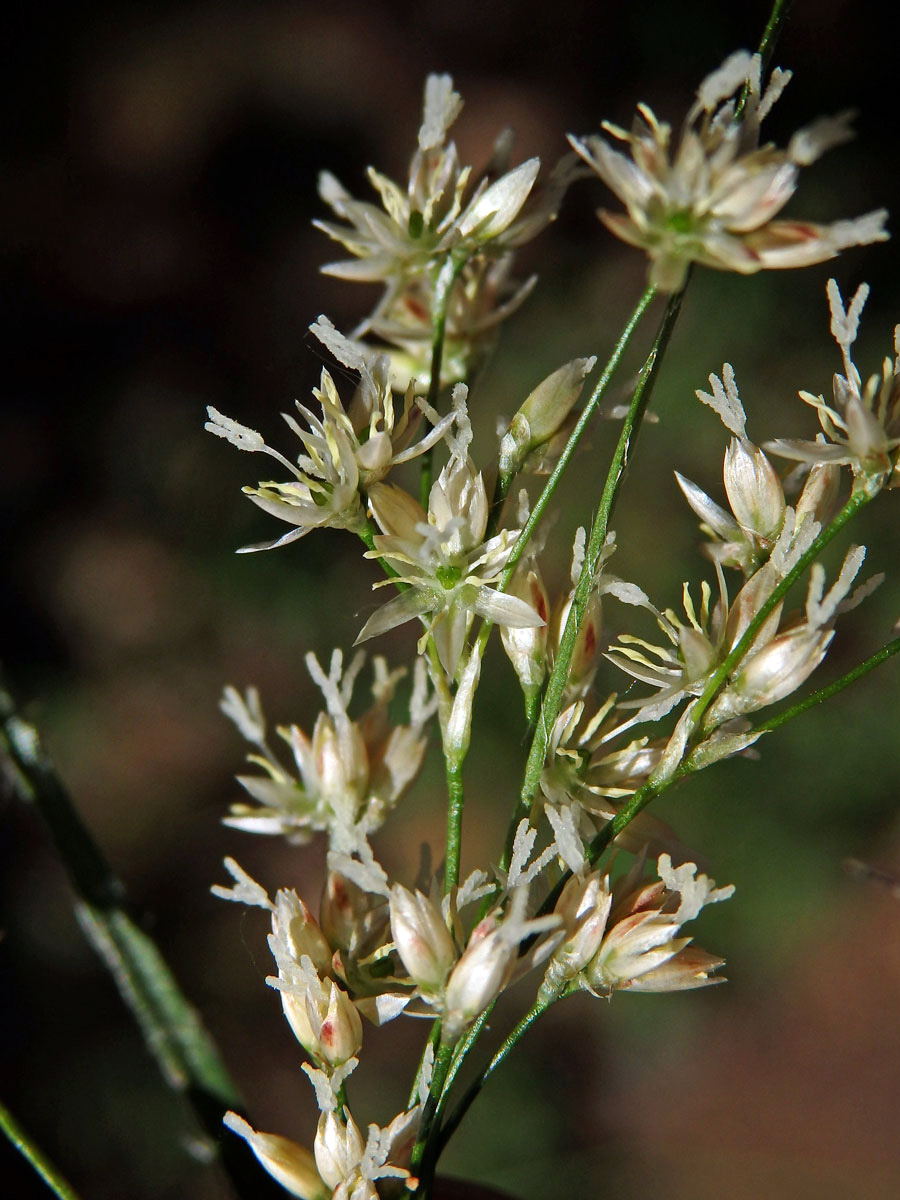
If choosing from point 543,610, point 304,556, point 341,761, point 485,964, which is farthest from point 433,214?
point 304,556

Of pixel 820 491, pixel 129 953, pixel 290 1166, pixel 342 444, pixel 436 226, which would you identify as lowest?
pixel 290 1166

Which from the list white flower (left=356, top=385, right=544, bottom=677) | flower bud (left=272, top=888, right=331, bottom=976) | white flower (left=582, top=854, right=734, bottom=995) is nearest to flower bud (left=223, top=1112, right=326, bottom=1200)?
flower bud (left=272, top=888, right=331, bottom=976)

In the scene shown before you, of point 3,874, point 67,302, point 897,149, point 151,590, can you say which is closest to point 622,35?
point 897,149

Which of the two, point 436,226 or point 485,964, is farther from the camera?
point 436,226

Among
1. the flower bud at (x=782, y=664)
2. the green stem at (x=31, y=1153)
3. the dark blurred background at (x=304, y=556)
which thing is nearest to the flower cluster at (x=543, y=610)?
the flower bud at (x=782, y=664)

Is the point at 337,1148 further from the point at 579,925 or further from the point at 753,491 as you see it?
the point at 753,491

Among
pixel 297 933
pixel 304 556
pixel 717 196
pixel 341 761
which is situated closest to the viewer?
pixel 717 196

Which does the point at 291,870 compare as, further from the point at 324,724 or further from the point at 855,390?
the point at 855,390
